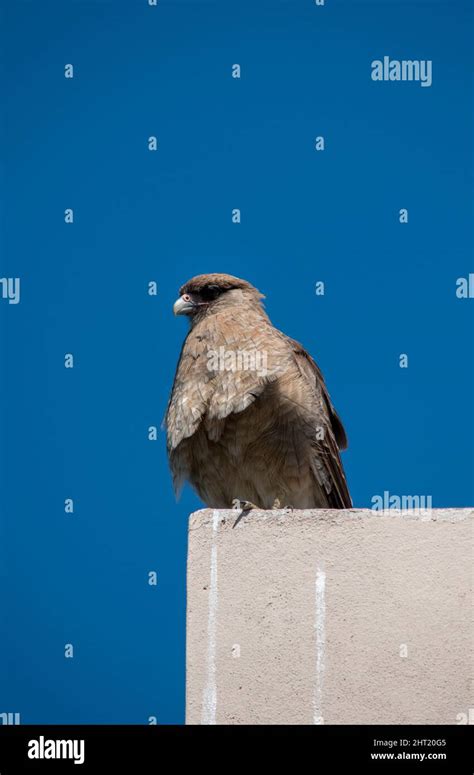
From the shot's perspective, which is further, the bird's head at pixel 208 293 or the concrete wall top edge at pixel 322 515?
the bird's head at pixel 208 293

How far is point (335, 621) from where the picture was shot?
533 centimetres

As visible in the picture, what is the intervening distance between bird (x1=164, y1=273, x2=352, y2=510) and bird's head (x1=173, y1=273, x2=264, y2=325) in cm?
64

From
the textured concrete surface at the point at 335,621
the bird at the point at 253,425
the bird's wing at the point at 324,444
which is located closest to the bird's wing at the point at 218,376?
the bird at the point at 253,425

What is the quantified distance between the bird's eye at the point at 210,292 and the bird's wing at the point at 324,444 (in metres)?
0.89

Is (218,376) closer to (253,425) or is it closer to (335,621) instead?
(253,425)

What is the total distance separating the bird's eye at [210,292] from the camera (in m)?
8.90

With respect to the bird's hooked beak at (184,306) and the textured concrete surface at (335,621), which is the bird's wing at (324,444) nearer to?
the bird's hooked beak at (184,306)

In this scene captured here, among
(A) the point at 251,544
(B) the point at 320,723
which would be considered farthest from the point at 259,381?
(B) the point at 320,723

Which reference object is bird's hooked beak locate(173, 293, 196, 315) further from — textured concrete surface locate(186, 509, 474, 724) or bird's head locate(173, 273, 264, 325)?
textured concrete surface locate(186, 509, 474, 724)

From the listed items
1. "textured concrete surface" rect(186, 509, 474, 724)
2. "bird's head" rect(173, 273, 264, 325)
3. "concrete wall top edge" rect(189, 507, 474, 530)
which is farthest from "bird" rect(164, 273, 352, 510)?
"textured concrete surface" rect(186, 509, 474, 724)

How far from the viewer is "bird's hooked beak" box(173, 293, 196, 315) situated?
8.84 m

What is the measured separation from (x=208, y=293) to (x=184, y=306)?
0.20 meters
